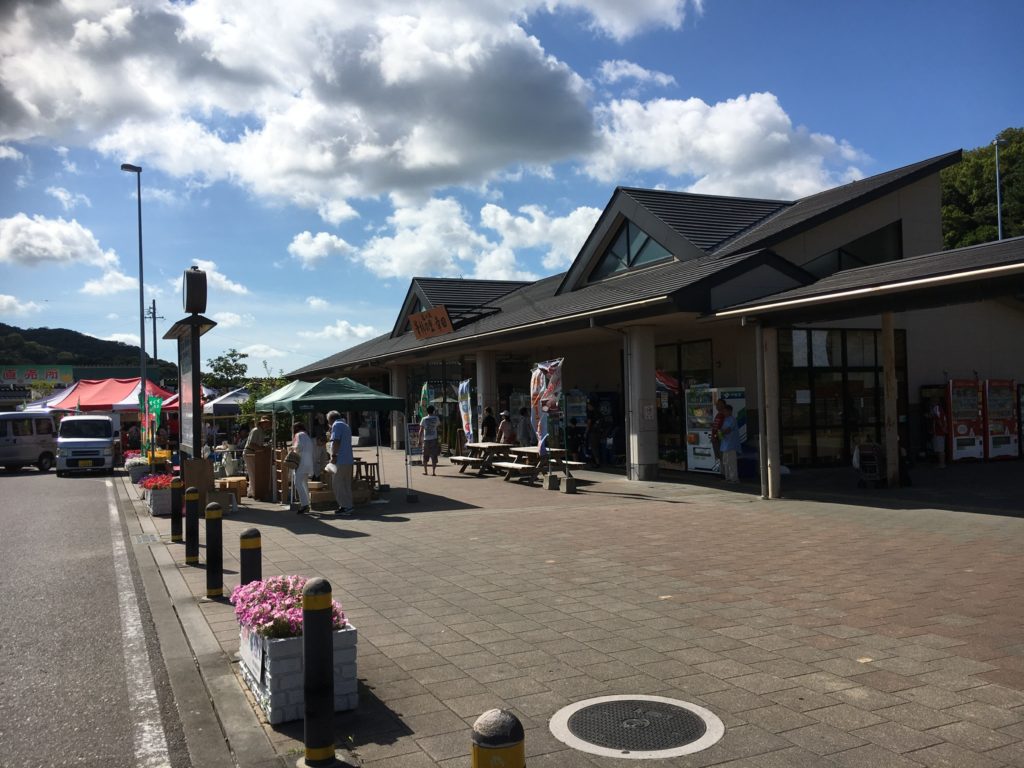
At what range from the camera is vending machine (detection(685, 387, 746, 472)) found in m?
17.5

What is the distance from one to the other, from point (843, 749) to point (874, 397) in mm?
17284

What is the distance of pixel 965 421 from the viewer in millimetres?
20234

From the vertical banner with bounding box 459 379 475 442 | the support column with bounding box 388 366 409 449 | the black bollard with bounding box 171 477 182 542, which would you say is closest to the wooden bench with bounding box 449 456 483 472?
the vertical banner with bounding box 459 379 475 442

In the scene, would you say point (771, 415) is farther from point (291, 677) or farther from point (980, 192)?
point (980, 192)

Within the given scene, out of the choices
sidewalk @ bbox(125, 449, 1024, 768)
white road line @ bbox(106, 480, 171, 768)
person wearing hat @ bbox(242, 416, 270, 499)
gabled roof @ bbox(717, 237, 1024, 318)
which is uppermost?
gabled roof @ bbox(717, 237, 1024, 318)

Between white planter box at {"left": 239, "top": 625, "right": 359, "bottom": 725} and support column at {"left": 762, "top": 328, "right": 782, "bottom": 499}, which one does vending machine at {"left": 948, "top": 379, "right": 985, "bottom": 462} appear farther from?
white planter box at {"left": 239, "top": 625, "right": 359, "bottom": 725}

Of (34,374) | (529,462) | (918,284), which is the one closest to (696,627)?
(918,284)

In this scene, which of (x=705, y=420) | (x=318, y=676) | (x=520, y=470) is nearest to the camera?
(x=318, y=676)

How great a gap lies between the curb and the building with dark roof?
33.0ft

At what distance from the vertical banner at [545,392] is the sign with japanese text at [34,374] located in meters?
82.3

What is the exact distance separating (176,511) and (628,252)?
15.1 metres

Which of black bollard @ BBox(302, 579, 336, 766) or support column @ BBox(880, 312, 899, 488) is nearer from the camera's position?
black bollard @ BBox(302, 579, 336, 766)

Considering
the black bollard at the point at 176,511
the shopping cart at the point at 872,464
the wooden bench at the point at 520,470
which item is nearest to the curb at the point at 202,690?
the black bollard at the point at 176,511

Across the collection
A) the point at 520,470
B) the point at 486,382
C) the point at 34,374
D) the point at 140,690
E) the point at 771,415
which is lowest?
the point at 140,690
